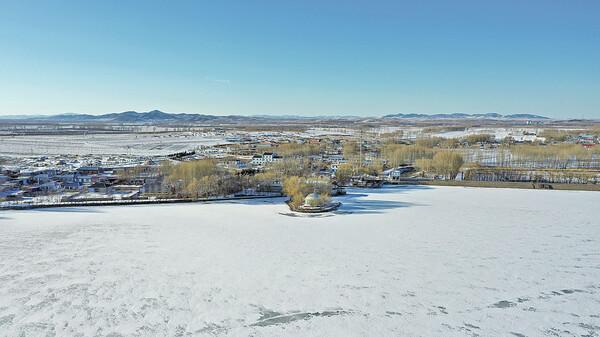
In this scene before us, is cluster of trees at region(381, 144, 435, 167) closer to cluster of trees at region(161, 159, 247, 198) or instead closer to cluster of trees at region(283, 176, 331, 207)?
cluster of trees at region(283, 176, 331, 207)

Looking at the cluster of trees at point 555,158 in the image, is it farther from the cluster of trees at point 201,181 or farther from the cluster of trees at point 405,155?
the cluster of trees at point 201,181

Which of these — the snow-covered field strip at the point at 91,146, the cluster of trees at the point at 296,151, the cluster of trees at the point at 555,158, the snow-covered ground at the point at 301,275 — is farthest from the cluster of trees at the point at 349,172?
the snow-covered field strip at the point at 91,146

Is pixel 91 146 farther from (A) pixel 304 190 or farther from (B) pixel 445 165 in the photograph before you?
(B) pixel 445 165

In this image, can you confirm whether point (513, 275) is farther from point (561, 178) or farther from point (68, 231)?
point (561, 178)

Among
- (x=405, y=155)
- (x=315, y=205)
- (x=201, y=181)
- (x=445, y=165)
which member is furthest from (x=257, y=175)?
(x=405, y=155)

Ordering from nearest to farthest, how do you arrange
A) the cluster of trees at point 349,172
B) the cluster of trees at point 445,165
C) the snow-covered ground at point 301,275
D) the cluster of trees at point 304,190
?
the snow-covered ground at point 301,275, the cluster of trees at point 304,190, the cluster of trees at point 349,172, the cluster of trees at point 445,165

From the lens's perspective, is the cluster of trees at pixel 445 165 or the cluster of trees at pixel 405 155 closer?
the cluster of trees at pixel 445 165

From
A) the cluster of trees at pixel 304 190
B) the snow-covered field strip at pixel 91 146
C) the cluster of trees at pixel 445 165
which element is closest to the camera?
the cluster of trees at pixel 304 190

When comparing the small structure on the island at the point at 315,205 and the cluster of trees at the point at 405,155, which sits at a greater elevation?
the cluster of trees at the point at 405,155

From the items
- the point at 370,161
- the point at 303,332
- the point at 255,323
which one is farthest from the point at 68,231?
the point at 370,161
